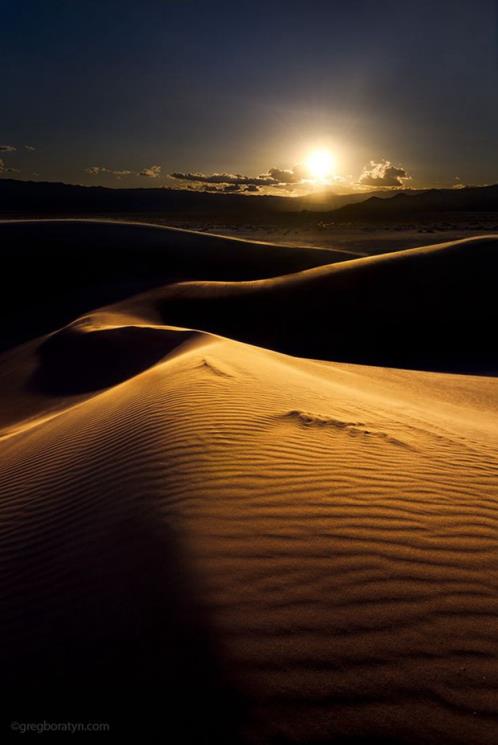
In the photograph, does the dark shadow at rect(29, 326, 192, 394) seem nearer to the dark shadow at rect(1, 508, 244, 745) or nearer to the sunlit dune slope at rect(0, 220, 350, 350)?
the dark shadow at rect(1, 508, 244, 745)

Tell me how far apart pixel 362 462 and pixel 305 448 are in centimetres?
51

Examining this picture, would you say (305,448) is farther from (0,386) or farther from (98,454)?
(0,386)

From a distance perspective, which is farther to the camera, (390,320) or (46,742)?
(390,320)

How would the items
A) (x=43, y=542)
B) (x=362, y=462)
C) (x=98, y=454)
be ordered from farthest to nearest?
(x=98, y=454) < (x=362, y=462) < (x=43, y=542)

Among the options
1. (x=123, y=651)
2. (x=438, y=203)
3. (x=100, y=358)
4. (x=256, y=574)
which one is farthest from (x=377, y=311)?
(x=438, y=203)

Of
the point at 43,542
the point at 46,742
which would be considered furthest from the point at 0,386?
the point at 46,742

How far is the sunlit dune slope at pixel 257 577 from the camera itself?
200cm

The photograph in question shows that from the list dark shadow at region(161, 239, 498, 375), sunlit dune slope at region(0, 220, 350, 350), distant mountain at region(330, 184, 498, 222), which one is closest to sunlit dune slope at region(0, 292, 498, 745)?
dark shadow at region(161, 239, 498, 375)

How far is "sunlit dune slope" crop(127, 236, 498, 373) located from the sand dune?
9.97m

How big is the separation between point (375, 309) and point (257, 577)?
15.4 metres

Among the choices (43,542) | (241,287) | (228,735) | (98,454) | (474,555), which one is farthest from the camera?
(241,287)

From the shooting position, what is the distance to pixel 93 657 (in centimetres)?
231

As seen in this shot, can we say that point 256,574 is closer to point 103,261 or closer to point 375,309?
point 375,309

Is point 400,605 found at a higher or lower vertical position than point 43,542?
higher
